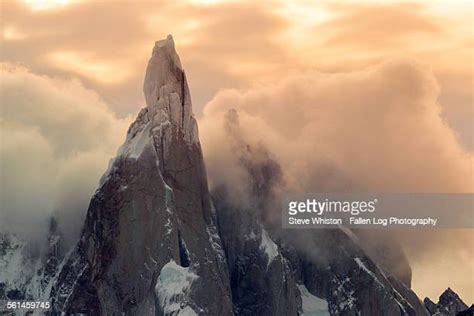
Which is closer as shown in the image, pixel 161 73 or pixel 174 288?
pixel 174 288

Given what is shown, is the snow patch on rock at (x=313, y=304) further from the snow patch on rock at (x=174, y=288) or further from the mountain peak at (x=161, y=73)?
the mountain peak at (x=161, y=73)

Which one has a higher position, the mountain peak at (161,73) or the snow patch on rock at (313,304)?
the mountain peak at (161,73)

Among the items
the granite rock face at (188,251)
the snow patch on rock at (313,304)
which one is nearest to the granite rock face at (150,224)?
the granite rock face at (188,251)

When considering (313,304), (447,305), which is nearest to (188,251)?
(313,304)

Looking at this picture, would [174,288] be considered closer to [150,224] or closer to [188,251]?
[188,251]

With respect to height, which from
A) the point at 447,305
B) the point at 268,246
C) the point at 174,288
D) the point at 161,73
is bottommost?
the point at 447,305

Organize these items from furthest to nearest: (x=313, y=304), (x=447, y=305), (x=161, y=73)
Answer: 1. (x=313, y=304)
2. (x=161, y=73)
3. (x=447, y=305)

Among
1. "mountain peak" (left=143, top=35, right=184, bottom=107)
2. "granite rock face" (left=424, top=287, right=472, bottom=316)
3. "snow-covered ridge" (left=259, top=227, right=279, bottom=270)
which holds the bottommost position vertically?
"granite rock face" (left=424, top=287, right=472, bottom=316)

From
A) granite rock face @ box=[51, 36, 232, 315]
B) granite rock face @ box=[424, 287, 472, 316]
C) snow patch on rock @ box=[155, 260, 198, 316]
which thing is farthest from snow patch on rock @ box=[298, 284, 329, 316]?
snow patch on rock @ box=[155, 260, 198, 316]

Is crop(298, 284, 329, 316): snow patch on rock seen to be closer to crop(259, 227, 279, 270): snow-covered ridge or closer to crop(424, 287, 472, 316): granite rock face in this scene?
crop(259, 227, 279, 270): snow-covered ridge

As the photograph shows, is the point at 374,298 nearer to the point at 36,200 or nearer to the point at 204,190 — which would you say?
the point at 204,190

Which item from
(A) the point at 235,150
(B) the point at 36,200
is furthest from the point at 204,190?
(B) the point at 36,200
